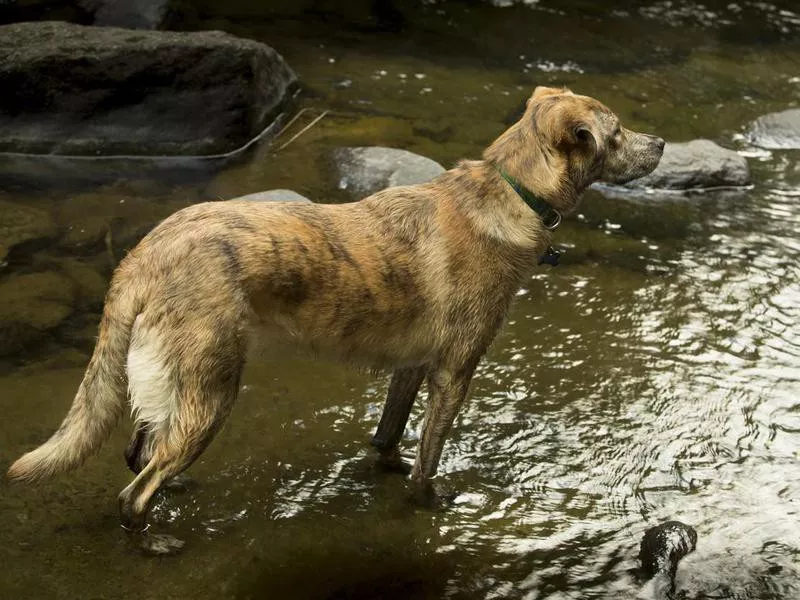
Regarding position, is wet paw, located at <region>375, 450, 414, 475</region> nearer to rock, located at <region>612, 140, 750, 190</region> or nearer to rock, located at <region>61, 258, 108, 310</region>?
rock, located at <region>61, 258, 108, 310</region>

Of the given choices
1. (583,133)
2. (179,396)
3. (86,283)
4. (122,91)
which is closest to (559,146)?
(583,133)

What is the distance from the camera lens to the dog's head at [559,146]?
480 cm

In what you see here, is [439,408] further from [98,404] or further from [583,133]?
[98,404]

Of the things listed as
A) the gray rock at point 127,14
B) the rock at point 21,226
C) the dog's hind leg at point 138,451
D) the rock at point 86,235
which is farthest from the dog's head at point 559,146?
the gray rock at point 127,14

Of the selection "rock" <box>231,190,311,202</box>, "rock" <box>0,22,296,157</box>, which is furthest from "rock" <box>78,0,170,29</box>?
"rock" <box>231,190,311,202</box>

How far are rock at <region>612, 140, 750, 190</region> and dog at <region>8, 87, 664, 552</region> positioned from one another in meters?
3.58

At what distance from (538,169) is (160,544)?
2.49 metres

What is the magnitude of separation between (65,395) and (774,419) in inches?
159

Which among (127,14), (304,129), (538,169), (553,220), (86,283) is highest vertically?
(538,169)

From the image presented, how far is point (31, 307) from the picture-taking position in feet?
20.2

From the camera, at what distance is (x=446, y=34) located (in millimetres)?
12164

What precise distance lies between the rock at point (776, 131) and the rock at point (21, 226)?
6.66m

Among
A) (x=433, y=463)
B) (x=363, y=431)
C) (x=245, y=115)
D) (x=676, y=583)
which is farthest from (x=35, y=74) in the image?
(x=676, y=583)

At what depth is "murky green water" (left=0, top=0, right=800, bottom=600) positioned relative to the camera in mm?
4523
